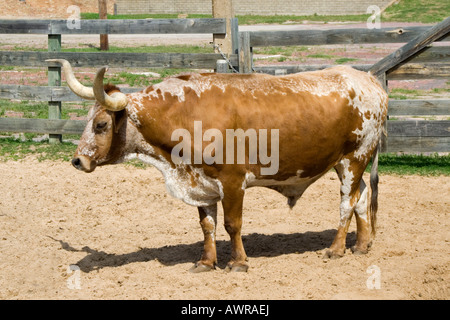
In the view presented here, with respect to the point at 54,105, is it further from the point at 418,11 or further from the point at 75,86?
the point at 418,11

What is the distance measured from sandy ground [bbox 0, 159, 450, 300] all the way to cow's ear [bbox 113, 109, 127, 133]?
1.36 meters

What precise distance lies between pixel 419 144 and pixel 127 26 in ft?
16.7

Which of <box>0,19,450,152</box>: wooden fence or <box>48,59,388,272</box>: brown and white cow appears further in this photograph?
<box>0,19,450,152</box>: wooden fence

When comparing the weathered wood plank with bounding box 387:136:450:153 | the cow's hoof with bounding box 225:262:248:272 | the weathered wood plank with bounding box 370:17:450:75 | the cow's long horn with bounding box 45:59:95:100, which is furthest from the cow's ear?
the weathered wood plank with bounding box 387:136:450:153

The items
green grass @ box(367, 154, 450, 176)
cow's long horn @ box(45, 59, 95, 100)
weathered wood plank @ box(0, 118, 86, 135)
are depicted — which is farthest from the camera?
weathered wood plank @ box(0, 118, 86, 135)

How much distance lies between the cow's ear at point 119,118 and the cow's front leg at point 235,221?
1.12 metres

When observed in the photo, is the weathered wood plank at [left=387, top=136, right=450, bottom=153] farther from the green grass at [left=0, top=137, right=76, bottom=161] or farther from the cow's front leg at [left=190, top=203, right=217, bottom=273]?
the green grass at [left=0, top=137, right=76, bottom=161]

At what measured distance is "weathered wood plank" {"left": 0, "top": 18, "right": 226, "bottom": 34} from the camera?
37.0ft

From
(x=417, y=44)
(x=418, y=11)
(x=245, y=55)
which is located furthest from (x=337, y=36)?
(x=418, y=11)

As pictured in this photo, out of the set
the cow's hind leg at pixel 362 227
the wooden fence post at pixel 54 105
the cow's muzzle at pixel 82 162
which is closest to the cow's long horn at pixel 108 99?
the cow's muzzle at pixel 82 162

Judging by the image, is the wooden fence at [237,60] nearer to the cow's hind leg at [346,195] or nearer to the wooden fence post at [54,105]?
the wooden fence post at [54,105]

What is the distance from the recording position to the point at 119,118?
6.30 m

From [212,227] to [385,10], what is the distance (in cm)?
3648
